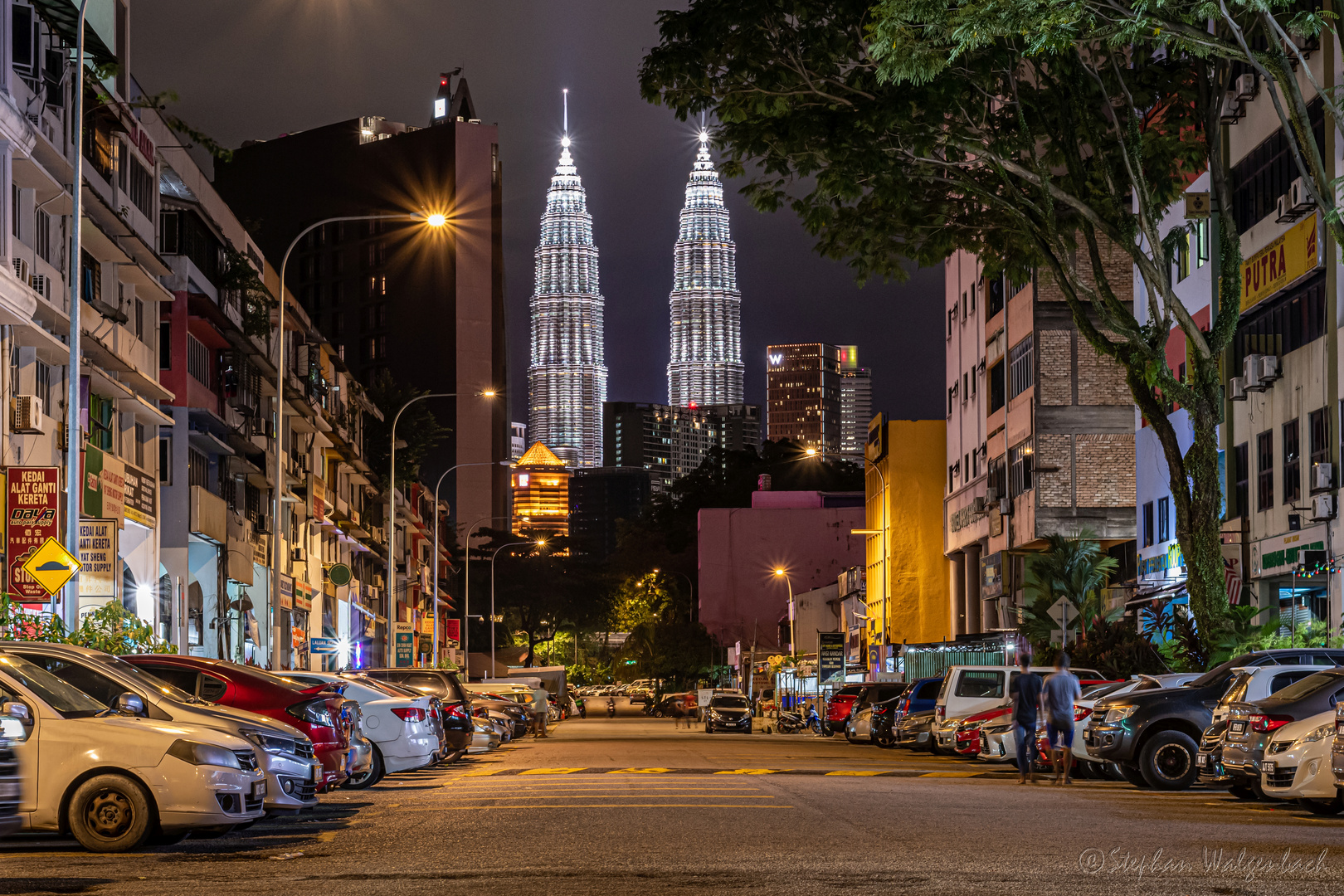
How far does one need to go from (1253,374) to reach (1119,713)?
16896 mm

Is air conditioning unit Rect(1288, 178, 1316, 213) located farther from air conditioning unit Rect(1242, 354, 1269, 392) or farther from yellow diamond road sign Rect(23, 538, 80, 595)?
yellow diamond road sign Rect(23, 538, 80, 595)

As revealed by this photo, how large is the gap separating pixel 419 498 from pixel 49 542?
266 ft

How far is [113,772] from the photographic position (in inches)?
479

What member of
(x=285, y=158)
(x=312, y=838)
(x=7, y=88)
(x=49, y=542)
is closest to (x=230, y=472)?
(x=7, y=88)

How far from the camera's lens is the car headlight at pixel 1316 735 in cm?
1529

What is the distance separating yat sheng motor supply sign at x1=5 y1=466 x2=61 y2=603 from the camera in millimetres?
24250

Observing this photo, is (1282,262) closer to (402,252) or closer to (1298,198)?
(1298,198)

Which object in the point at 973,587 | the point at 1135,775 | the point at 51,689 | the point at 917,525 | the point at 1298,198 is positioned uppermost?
the point at 1298,198

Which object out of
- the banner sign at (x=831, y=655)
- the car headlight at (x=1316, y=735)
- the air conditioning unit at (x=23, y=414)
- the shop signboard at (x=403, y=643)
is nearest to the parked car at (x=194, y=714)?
the car headlight at (x=1316, y=735)

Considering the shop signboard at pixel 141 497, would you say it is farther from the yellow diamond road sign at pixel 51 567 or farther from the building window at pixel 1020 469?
the building window at pixel 1020 469

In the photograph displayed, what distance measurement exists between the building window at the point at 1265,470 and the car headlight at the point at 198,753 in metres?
27.9

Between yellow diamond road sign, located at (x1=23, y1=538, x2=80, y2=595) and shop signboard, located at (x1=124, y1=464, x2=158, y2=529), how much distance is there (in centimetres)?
1285

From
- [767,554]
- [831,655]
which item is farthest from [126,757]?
[767,554]

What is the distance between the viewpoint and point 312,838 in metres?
13.6
